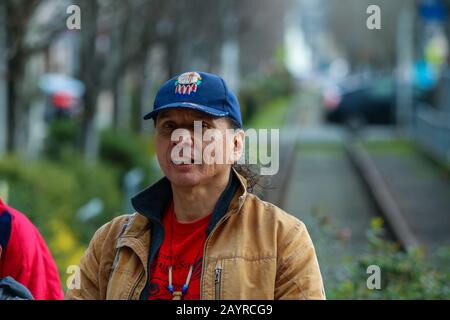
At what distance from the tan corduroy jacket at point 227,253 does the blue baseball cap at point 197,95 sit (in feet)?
0.85

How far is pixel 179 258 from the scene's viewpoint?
10.1 feet

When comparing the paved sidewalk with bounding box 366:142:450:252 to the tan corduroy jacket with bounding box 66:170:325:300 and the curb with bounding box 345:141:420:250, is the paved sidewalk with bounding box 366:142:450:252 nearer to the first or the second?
the curb with bounding box 345:141:420:250

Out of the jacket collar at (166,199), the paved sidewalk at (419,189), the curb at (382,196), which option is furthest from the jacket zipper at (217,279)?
the paved sidewalk at (419,189)

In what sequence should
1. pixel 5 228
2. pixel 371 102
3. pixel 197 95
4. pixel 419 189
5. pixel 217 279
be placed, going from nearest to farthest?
1. pixel 217 279
2. pixel 197 95
3. pixel 5 228
4. pixel 419 189
5. pixel 371 102

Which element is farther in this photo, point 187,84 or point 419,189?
point 419,189

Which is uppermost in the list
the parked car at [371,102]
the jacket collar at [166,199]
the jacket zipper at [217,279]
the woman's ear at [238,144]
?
the woman's ear at [238,144]

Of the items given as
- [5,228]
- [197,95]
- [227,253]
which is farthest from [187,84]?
[5,228]

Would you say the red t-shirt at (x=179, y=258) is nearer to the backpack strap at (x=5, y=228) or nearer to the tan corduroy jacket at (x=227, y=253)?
the tan corduroy jacket at (x=227, y=253)

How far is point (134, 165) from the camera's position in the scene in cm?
1773

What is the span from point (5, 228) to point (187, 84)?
1.06 metres

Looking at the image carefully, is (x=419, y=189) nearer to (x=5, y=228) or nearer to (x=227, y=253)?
(x=5, y=228)

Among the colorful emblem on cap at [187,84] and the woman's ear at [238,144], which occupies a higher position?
the colorful emblem on cap at [187,84]

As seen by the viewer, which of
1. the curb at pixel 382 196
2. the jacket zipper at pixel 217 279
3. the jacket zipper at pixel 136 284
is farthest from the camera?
the curb at pixel 382 196

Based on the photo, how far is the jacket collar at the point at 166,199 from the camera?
3088 millimetres
